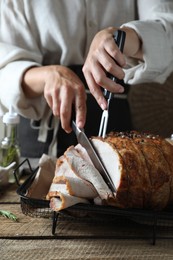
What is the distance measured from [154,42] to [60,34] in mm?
289

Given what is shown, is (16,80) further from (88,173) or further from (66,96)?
(88,173)

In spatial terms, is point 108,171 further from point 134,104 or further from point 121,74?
point 134,104

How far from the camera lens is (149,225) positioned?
2.60 feet

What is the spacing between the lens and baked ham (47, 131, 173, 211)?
2.48 feet

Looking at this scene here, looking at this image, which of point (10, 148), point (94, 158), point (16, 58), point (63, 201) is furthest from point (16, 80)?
point (63, 201)

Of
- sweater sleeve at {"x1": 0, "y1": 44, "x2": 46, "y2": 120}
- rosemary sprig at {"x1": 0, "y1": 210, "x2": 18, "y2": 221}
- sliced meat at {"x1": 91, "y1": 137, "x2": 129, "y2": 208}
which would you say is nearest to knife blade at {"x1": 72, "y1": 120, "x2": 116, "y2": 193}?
sliced meat at {"x1": 91, "y1": 137, "x2": 129, "y2": 208}

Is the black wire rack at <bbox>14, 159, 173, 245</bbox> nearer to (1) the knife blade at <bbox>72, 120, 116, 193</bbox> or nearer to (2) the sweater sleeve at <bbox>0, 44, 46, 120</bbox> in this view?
(1) the knife blade at <bbox>72, 120, 116, 193</bbox>

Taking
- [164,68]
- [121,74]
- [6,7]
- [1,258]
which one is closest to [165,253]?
[1,258]

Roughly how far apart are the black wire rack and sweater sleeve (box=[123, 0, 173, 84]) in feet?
1.63

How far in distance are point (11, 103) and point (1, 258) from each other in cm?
66

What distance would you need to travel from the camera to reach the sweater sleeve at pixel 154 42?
1.18m

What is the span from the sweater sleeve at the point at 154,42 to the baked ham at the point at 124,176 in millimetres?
411

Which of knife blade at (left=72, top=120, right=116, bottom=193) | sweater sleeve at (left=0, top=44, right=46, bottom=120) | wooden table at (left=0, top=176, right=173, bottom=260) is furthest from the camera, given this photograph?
sweater sleeve at (left=0, top=44, right=46, bottom=120)

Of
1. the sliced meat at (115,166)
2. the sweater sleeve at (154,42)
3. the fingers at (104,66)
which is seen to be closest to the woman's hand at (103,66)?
the fingers at (104,66)
